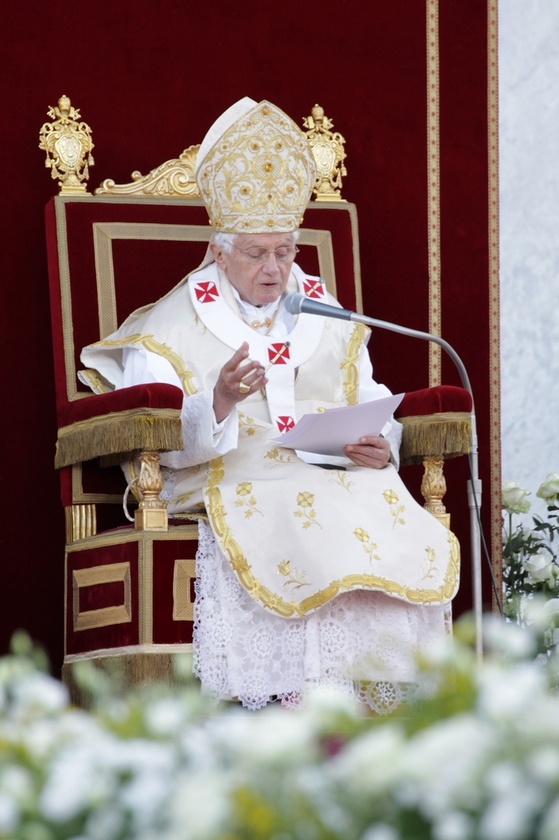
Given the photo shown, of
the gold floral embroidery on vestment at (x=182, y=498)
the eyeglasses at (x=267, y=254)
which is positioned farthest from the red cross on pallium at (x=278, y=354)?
the gold floral embroidery on vestment at (x=182, y=498)

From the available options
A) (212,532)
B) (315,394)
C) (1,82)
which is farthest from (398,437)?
(1,82)

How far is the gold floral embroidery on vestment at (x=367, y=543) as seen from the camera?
379 cm

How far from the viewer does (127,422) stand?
387 cm

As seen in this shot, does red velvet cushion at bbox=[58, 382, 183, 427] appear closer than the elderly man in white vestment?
No

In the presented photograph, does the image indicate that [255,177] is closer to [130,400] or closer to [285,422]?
[285,422]

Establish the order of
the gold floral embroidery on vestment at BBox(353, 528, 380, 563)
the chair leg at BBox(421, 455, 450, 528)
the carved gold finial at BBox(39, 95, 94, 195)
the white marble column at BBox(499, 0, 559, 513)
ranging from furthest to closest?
the white marble column at BBox(499, 0, 559, 513)
the carved gold finial at BBox(39, 95, 94, 195)
the chair leg at BBox(421, 455, 450, 528)
the gold floral embroidery on vestment at BBox(353, 528, 380, 563)

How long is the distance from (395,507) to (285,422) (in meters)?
0.50

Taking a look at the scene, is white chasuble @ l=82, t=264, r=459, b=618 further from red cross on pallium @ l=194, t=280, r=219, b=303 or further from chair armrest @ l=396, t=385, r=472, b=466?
chair armrest @ l=396, t=385, r=472, b=466

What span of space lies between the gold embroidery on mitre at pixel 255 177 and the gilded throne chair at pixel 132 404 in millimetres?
373

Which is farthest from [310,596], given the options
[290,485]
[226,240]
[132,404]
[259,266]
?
[226,240]

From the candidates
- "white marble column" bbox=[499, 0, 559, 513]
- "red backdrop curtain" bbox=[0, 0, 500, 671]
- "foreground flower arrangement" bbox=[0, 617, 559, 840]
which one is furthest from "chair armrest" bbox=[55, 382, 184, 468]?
"foreground flower arrangement" bbox=[0, 617, 559, 840]

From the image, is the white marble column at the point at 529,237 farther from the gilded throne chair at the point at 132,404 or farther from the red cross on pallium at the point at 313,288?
the red cross on pallium at the point at 313,288

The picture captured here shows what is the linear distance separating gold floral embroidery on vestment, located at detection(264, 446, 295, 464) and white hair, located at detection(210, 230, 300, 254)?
696mm

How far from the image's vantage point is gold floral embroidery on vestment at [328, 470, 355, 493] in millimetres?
3984
